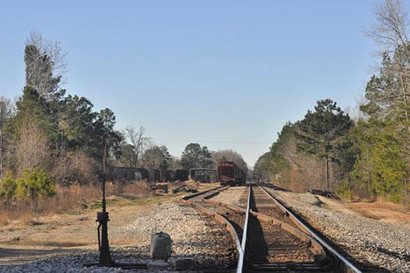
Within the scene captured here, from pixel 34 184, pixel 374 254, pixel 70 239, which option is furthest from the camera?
pixel 34 184

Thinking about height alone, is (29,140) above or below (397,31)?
below

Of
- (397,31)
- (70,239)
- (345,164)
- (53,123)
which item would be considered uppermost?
(397,31)

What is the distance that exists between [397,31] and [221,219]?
90.5ft

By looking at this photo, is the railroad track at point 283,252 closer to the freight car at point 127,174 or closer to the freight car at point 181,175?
the freight car at point 127,174

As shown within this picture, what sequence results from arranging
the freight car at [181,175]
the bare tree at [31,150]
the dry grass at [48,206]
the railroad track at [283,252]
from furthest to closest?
the freight car at [181,175] → the bare tree at [31,150] → the dry grass at [48,206] → the railroad track at [283,252]

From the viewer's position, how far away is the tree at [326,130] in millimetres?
73125

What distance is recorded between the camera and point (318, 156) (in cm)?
7581

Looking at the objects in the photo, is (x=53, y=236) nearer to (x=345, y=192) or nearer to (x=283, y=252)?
(x=283, y=252)

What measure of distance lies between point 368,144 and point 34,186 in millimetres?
31851

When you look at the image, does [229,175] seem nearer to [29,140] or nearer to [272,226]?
[29,140]

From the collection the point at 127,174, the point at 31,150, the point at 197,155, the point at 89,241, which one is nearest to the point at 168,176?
the point at 127,174

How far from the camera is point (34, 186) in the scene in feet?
114

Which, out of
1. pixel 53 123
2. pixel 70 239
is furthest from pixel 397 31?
pixel 53 123

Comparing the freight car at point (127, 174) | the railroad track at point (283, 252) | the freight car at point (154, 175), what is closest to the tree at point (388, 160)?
the railroad track at point (283, 252)
